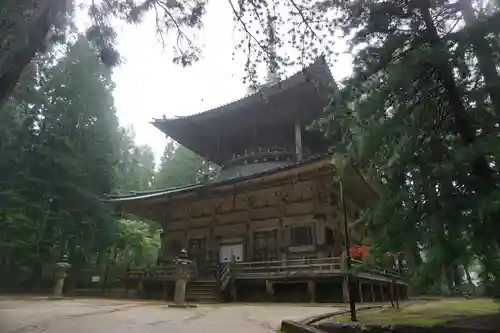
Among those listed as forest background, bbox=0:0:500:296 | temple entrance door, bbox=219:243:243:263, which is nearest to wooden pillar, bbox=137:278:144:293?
temple entrance door, bbox=219:243:243:263

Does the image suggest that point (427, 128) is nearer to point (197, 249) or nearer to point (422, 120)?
point (422, 120)

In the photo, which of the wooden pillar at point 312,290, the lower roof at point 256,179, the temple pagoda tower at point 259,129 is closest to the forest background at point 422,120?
the lower roof at point 256,179

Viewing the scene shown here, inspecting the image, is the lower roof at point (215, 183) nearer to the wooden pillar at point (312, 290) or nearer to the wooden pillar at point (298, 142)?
the wooden pillar at point (298, 142)

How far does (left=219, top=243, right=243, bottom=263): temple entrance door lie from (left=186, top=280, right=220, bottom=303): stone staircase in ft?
7.48

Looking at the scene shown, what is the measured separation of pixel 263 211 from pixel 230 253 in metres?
2.62

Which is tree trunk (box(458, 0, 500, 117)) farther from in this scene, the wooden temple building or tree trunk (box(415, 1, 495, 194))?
the wooden temple building

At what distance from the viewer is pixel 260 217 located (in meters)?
17.5

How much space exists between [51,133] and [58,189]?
353 cm

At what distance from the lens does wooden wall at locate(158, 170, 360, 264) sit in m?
15.8

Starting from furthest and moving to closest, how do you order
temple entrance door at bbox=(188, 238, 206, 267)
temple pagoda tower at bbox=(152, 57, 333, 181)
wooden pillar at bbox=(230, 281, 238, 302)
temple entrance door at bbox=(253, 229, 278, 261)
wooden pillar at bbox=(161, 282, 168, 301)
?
temple entrance door at bbox=(188, 238, 206, 267) < temple pagoda tower at bbox=(152, 57, 333, 181) < temple entrance door at bbox=(253, 229, 278, 261) < wooden pillar at bbox=(161, 282, 168, 301) < wooden pillar at bbox=(230, 281, 238, 302)

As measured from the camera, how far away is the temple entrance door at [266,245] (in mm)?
17047

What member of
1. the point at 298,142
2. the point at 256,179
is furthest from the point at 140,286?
the point at 298,142

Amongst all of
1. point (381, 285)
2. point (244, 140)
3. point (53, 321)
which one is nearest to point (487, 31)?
point (53, 321)

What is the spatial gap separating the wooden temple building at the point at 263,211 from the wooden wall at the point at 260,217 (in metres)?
0.04
